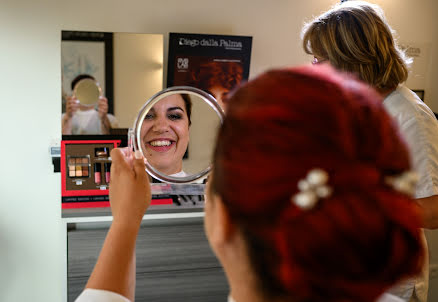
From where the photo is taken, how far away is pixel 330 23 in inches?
43.9

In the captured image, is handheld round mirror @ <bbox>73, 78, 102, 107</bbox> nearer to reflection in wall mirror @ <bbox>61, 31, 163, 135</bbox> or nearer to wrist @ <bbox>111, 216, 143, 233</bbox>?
reflection in wall mirror @ <bbox>61, 31, 163, 135</bbox>

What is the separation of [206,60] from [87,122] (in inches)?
21.9

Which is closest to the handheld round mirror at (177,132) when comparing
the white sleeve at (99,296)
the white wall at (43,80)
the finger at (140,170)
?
the finger at (140,170)

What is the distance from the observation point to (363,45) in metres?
1.09

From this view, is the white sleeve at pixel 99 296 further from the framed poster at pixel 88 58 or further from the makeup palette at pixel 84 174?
the framed poster at pixel 88 58

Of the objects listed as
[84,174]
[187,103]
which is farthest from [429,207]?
[84,174]

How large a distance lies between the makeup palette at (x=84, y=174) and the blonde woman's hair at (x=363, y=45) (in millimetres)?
893

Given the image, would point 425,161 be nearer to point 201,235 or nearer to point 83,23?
point 201,235

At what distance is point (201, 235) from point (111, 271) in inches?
45.1

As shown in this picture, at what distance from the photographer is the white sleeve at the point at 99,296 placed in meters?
0.59

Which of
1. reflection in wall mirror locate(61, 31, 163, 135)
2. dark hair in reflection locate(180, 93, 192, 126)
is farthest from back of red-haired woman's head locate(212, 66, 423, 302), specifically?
reflection in wall mirror locate(61, 31, 163, 135)

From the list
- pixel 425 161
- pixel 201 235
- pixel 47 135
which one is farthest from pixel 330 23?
pixel 47 135

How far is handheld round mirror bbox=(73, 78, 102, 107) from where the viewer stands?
6.08 ft

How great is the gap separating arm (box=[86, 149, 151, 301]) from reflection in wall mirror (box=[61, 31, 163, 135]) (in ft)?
3.84
